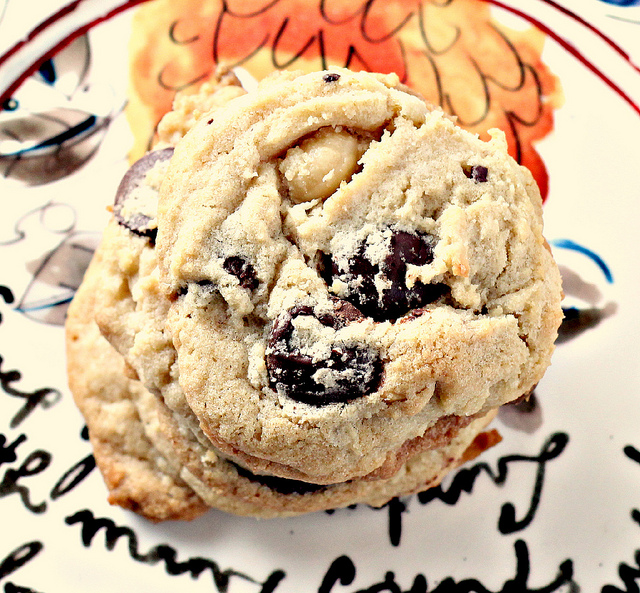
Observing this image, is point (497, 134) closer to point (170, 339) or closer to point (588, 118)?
point (588, 118)

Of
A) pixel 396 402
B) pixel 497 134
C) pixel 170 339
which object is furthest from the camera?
pixel 497 134

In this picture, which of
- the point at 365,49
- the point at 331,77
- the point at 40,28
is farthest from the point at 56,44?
the point at 331,77

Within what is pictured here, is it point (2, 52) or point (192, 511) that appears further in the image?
point (2, 52)

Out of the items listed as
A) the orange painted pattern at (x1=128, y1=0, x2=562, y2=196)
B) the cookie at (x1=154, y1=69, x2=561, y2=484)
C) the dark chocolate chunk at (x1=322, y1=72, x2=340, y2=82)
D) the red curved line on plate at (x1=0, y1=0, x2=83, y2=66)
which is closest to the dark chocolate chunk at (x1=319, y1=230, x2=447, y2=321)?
the cookie at (x1=154, y1=69, x2=561, y2=484)

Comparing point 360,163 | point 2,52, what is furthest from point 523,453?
point 2,52

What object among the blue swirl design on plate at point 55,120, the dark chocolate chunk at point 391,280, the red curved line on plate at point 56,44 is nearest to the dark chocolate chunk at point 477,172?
the dark chocolate chunk at point 391,280

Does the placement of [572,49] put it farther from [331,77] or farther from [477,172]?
[331,77]

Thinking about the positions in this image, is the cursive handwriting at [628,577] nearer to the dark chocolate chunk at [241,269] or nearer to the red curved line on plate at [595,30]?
the dark chocolate chunk at [241,269]

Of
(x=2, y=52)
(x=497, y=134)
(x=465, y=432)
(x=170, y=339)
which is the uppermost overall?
(x=2, y=52)
